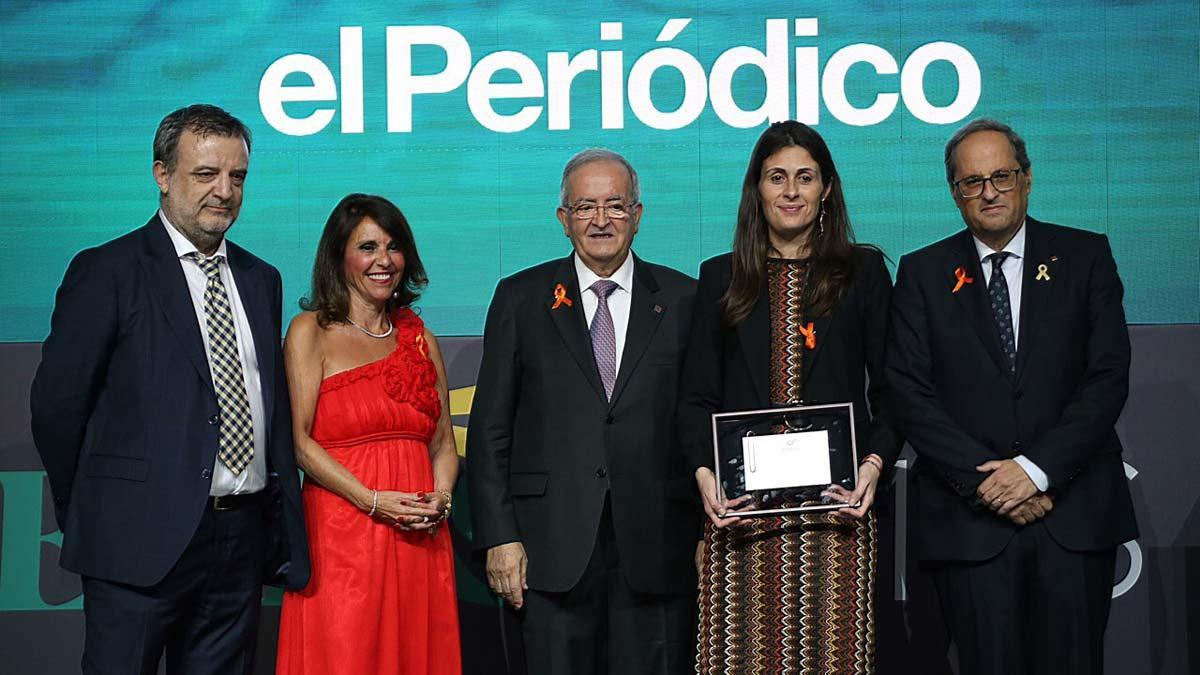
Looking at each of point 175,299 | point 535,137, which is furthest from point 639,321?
point 535,137

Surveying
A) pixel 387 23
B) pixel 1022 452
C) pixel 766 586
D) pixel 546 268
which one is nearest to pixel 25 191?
pixel 387 23

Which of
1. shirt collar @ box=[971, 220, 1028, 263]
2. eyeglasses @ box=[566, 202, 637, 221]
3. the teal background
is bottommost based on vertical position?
shirt collar @ box=[971, 220, 1028, 263]

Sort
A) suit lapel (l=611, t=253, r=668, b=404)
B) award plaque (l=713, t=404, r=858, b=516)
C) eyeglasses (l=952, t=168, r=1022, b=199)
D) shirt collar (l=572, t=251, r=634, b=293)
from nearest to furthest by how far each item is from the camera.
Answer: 1. award plaque (l=713, t=404, r=858, b=516)
2. eyeglasses (l=952, t=168, r=1022, b=199)
3. suit lapel (l=611, t=253, r=668, b=404)
4. shirt collar (l=572, t=251, r=634, b=293)

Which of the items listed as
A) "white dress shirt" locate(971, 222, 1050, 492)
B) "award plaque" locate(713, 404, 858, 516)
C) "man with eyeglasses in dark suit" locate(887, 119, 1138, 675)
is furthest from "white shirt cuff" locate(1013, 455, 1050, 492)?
"award plaque" locate(713, 404, 858, 516)

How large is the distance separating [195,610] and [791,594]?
1464 mm

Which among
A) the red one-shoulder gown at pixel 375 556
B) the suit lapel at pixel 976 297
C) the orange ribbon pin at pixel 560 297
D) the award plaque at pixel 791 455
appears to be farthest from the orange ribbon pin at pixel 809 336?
the red one-shoulder gown at pixel 375 556

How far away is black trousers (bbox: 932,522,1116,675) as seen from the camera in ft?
10.5

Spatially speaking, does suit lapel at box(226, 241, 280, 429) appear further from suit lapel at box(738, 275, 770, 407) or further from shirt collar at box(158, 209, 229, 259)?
suit lapel at box(738, 275, 770, 407)

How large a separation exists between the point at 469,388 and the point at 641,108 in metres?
1.18

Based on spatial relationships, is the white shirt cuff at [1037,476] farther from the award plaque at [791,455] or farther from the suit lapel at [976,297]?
the award plaque at [791,455]

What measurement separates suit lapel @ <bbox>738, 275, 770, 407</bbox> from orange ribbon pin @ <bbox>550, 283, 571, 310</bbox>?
0.56m

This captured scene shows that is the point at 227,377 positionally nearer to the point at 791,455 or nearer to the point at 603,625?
the point at 603,625

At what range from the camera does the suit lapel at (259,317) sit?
3.28 m

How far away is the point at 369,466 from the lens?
142 inches
